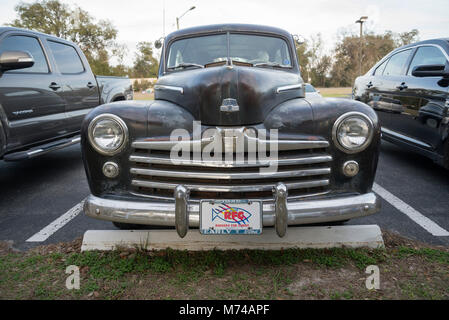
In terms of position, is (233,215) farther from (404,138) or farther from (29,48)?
(29,48)

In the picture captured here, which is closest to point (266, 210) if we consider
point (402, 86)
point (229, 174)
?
point (229, 174)

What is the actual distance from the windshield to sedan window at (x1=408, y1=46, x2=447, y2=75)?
6.45 feet

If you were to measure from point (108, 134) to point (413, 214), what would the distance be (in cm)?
290

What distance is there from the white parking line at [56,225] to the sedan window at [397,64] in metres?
4.71

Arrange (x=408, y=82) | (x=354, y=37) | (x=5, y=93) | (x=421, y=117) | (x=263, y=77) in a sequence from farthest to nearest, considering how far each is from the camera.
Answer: (x=354, y=37) → (x=408, y=82) → (x=421, y=117) → (x=5, y=93) → (x=263, y=77)

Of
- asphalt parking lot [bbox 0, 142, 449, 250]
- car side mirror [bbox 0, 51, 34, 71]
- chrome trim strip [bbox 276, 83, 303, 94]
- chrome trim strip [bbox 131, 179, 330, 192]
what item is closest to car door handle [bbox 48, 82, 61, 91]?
car side mirror [bbox 0, 51, 34, 71]

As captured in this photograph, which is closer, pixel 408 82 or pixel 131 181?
pixel 131 181

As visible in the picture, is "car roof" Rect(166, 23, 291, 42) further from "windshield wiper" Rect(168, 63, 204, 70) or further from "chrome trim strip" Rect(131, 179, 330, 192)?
"chrome trim strip" Rect(131, 179, 330, 192)

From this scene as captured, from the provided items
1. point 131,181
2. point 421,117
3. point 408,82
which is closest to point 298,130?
point 131,181

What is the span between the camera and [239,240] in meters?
2.42

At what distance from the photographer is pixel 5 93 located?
3.39 m
